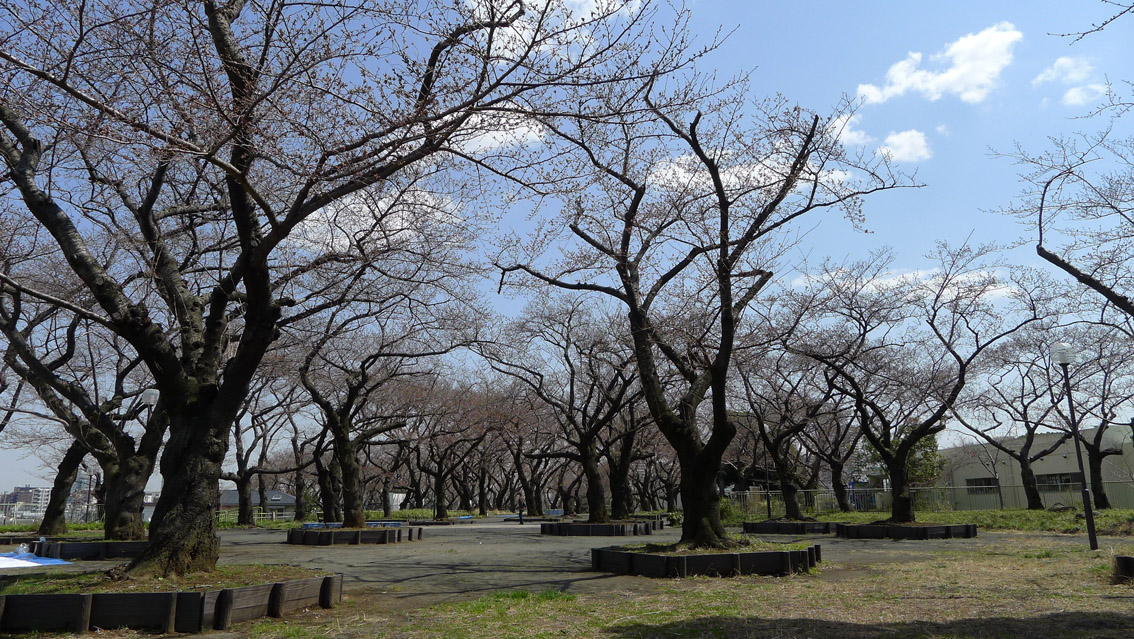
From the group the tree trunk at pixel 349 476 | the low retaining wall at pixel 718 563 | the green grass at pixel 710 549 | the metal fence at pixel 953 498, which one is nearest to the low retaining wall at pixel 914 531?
the green grass at pixel 710 549

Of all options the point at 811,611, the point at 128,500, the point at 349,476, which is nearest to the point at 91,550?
the point at 128,500

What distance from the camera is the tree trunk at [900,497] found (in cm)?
1861

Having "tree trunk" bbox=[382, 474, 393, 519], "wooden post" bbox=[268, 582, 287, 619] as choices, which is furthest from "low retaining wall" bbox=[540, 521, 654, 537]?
"tree trunk" bbox=[382, 474, 393, 519]

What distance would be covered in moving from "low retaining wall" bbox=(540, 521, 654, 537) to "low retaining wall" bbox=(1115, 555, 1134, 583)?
39.8 feet

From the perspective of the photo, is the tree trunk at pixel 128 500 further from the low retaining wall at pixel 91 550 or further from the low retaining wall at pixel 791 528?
the low retaining wall at pixel 791 528

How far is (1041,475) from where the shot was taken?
46719mm

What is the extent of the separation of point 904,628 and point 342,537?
14052 millimetres

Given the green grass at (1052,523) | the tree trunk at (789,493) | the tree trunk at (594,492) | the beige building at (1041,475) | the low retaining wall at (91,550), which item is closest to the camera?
the low retaining wall at (91,550)

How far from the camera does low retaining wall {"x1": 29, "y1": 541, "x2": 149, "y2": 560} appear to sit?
43.1ft

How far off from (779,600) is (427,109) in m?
6.07

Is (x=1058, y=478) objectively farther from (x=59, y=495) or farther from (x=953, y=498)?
(x=59, y=495)

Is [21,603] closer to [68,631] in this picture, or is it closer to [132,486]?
[68,631]

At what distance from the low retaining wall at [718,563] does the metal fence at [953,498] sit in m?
20.4

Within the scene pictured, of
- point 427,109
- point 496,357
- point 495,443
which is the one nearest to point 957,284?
point 496,357
